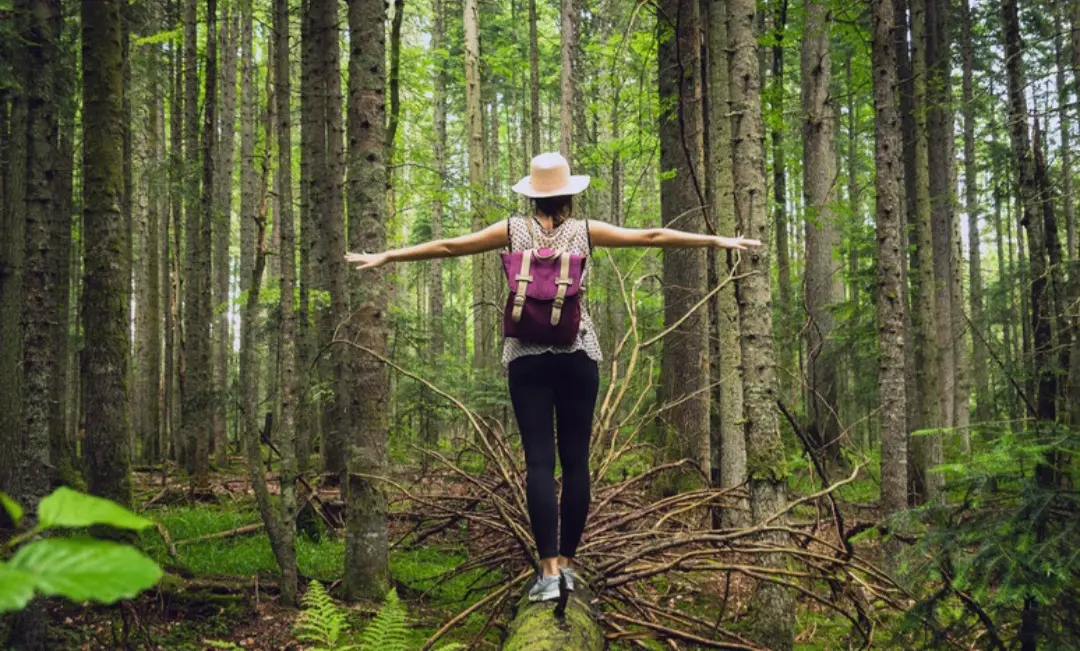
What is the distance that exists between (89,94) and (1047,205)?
26.4 ft

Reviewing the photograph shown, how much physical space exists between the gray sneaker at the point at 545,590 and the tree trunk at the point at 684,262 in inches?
208

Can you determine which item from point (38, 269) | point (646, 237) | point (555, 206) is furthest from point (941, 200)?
point (38, 269)

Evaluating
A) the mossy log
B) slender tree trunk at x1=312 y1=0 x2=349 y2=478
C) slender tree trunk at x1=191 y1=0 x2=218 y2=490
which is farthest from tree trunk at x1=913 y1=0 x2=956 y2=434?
slender tree trunk at x1=191 y1=0 x2=218 y2=490

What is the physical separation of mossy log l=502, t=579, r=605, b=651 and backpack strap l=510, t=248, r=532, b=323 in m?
1.54

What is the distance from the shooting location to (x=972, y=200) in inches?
976

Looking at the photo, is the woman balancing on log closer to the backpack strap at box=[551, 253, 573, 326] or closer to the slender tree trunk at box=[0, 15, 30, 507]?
the backpack strap at box=[551, 253, 573, 326]

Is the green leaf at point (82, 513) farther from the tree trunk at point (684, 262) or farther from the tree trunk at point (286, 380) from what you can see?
the tree trunk at point (684, 262)

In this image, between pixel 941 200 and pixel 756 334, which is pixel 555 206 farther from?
pixel 941 200

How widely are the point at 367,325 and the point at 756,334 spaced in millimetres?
3365

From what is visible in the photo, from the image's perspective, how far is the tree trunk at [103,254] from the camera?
549 centimetres

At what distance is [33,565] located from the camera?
0.92 m

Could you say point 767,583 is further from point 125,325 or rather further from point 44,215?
point 44,215

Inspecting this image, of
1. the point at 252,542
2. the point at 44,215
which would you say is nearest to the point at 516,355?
the point at 44,215

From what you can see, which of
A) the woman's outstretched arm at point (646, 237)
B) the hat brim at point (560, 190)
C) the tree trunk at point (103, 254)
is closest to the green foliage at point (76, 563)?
the hat brim at point (560, 190)
